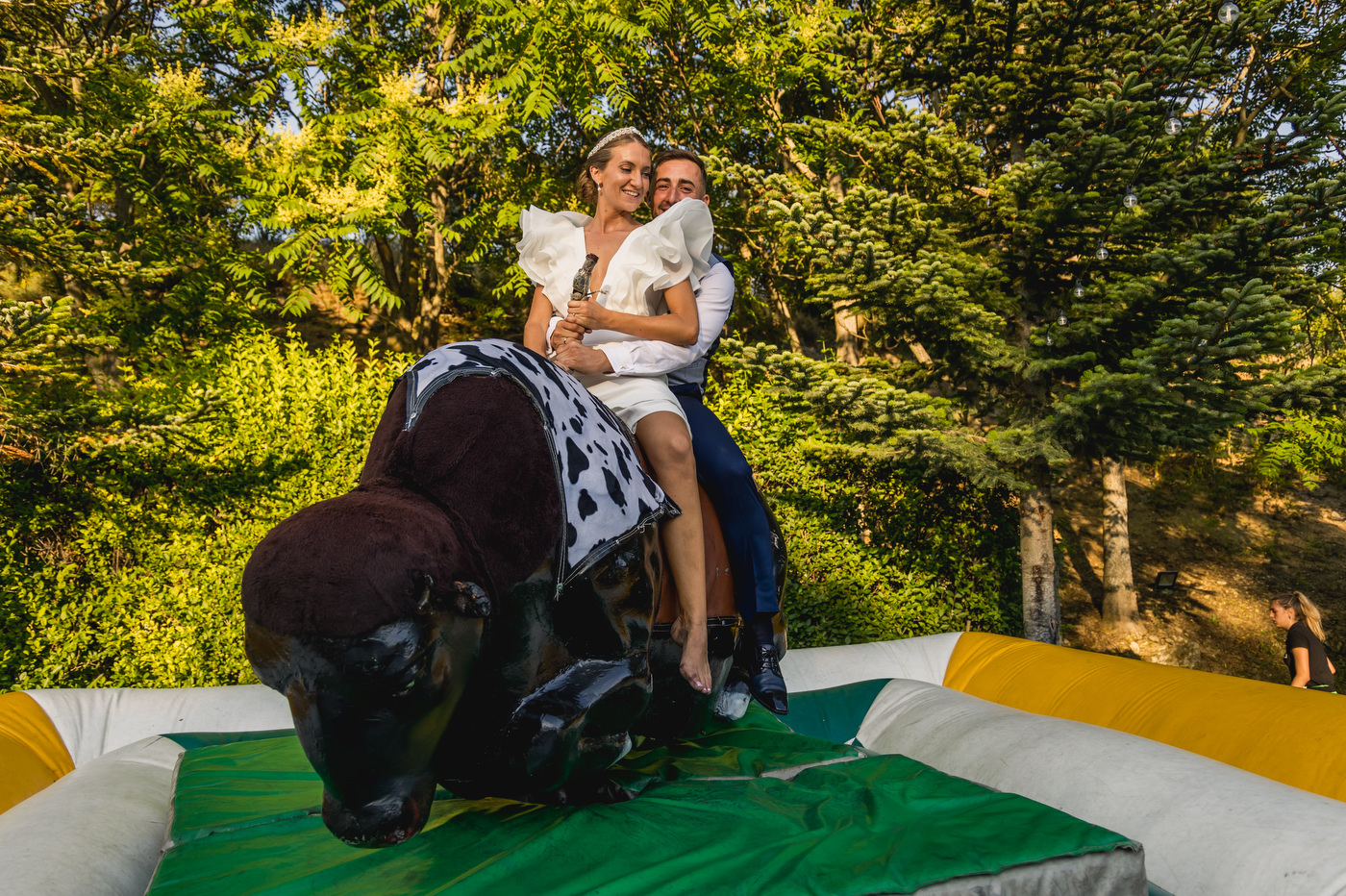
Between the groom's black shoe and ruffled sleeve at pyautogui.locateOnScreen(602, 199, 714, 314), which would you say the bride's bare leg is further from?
the groom's black shoe

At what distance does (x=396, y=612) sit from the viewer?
4.23ft

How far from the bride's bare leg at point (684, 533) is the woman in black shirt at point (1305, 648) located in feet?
18.0

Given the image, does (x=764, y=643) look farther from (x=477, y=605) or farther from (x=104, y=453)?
(x=104, y=453)

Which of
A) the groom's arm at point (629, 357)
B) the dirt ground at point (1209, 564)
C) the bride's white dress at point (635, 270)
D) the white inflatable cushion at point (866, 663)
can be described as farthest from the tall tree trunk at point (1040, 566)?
the bride's white dress at point (635, 270)

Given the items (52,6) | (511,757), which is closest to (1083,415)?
(511,757)

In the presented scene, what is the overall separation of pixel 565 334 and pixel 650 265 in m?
0.35

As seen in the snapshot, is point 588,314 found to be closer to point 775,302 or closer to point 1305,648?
point 1305,648

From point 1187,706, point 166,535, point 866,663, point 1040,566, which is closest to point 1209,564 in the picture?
point 1040,566

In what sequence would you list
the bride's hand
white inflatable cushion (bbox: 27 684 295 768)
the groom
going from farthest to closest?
white inflatable cushion (bbox: 27 684 295 768)
the groom
the bride's hand

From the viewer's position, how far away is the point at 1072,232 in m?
5.66

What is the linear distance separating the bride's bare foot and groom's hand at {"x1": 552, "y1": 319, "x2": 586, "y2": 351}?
933mm

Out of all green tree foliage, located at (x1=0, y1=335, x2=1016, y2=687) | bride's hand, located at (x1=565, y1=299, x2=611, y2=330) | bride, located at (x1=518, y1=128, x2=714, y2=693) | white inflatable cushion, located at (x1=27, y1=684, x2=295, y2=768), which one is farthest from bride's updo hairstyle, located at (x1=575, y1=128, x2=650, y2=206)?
green tree foliage, located at (x1=0, y1=335, x2=1016, y2=687)

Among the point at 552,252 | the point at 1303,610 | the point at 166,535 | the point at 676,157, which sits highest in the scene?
the point at 676,157

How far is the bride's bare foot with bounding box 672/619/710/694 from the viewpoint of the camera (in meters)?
2.24
